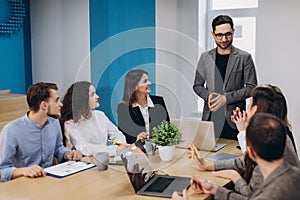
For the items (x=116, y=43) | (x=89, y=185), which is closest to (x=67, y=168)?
(x=89, y=185)

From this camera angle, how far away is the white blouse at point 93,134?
2.84 metres

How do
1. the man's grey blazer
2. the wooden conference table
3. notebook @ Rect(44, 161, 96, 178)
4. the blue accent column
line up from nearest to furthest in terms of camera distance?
the wooden conference table < notebook @ Rect(44, 161, 96, 178) < the man's grey blazer < the blue accent column

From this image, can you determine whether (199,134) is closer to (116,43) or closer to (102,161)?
(102,161)

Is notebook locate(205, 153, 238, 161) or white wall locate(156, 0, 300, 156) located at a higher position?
white wall locate(156, 0, 300, 156)

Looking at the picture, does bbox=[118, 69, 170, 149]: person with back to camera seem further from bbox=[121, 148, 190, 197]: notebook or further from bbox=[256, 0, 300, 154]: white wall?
bbox=[256, 0, 300, 154]: white wall

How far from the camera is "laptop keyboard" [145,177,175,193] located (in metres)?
2.06

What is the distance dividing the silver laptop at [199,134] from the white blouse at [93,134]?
46 centimetres

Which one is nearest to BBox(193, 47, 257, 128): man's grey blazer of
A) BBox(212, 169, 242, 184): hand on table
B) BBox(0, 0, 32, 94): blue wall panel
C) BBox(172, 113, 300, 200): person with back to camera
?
BBox(212, 169, 242, 184): hand on table

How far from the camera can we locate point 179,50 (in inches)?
181

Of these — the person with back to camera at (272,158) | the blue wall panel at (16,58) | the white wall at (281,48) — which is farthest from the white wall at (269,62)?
the person with back to camera at (272,158)

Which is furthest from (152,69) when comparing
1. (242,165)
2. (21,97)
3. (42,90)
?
(242,165)

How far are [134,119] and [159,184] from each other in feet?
3.75

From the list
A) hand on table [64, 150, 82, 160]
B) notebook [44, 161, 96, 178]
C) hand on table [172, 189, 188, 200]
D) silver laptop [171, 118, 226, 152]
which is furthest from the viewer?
Answer: silver laptop [171, 118, 226, 152]

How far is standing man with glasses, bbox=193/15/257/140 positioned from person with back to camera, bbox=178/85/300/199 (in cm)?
87
